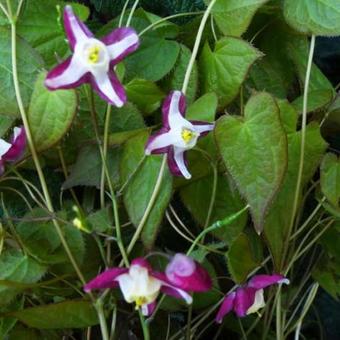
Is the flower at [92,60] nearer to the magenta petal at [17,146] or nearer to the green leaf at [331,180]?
the magenta petal at [17,146]

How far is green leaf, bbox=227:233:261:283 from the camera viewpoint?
1.91 ft

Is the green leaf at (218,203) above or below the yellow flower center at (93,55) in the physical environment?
below

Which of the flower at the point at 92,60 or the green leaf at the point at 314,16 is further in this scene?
the green leaf at the point at 314,16

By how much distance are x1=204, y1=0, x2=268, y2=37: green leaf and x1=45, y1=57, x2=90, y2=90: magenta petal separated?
173 millimetres

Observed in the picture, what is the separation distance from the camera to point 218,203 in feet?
2.11

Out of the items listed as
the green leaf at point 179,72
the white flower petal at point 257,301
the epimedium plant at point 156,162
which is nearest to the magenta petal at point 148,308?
the epimedium plant at point 156,162

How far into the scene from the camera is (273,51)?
2.33 ft

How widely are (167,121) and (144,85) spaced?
79 mm

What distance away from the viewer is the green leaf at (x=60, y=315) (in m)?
0.57

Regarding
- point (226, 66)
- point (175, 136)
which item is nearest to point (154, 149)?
point (175, 136)

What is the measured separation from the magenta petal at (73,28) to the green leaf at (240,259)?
0.66 ft

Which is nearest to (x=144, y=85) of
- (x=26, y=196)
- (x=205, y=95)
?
(x=205, y=95)

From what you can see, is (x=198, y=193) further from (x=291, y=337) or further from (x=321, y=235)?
(x=291, y=337)

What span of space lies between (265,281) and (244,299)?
0.02m
